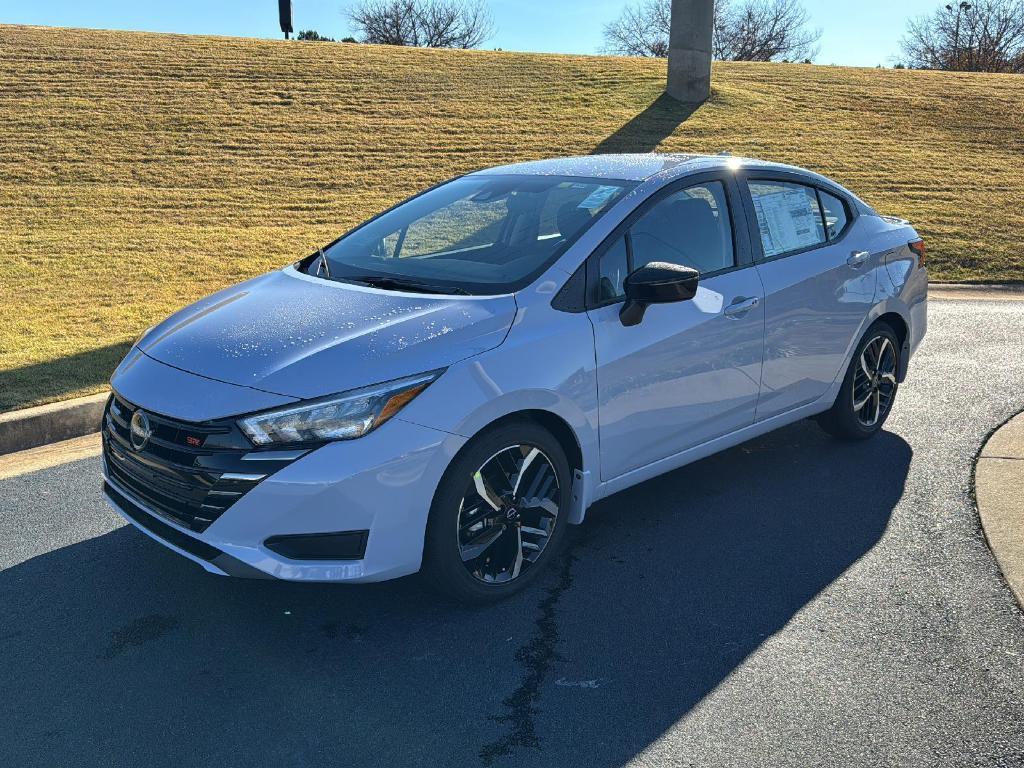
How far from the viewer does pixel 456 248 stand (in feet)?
15.3

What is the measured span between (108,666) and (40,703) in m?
0.27

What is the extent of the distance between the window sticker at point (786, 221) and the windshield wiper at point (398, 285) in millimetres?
1763

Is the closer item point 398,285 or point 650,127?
point 398,285

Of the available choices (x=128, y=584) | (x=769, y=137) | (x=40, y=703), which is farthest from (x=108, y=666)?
(x=769, y=137)

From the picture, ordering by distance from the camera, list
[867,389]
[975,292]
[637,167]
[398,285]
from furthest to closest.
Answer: [975,292], [867,389], [637,167], [398,285]

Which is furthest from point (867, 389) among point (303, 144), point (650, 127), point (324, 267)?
point (650, 127)

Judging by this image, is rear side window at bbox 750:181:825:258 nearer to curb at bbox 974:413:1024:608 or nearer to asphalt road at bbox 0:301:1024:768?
asphalt road at bbox 0:301:1024:768

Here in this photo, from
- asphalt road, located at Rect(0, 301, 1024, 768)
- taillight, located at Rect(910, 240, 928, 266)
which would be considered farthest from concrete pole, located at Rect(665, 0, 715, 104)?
→ asphalt road, located at Rect(0, 301, 1024, 768)

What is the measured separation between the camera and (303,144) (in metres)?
21.0

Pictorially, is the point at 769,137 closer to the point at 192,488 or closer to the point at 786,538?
the point at 786,538

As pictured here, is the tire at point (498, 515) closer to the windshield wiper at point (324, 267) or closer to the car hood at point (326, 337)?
the car hood at point (326, 337)

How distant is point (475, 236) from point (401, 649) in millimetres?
1939

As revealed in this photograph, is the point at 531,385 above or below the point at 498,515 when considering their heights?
above

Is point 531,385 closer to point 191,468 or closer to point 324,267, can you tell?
point 191,468
